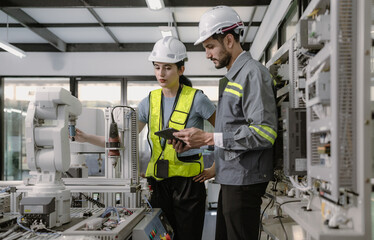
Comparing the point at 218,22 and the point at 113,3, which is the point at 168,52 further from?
the point at 113,3

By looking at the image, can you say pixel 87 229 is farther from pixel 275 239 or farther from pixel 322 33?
pixel 322 33

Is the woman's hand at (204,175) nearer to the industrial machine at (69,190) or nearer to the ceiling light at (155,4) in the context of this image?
the industrial machine at (69,190)

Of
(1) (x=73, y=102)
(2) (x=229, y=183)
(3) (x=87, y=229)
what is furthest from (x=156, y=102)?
(3) (x=87, y=229)

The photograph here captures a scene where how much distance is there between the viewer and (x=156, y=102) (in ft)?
7.40

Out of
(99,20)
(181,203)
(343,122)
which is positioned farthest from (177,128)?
(99,20)

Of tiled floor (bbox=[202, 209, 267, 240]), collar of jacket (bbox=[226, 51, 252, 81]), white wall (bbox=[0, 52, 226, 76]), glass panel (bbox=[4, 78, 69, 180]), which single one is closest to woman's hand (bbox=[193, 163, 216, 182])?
collar of jacket (bbox=[226, 51, 252, 81])

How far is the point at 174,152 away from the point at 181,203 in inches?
12.1

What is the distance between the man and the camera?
5.02 ft

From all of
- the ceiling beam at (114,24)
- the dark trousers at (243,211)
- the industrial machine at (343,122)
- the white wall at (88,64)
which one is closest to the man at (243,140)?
the dark trousers at (243,211)

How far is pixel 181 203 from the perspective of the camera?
2088 millimetres

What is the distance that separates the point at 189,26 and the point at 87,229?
5.28 meters

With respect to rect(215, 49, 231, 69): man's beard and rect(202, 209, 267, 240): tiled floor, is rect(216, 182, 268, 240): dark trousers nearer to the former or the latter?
rect(215, 49, 231, 69): man's beard

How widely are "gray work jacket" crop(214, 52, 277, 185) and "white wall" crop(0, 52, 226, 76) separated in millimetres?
5655

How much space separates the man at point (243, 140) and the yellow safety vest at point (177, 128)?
1.36ft
